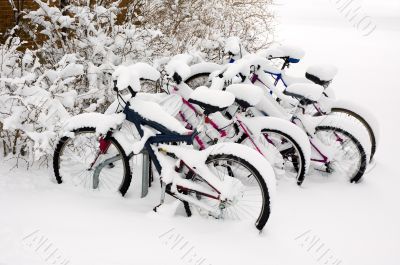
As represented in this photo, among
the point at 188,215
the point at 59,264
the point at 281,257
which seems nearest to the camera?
the point at 59,264

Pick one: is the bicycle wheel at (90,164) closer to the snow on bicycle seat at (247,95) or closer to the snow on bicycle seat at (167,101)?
the snow on bicycle seat at (167,101)

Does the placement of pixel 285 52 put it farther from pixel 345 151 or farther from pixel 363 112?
pixel 345 151

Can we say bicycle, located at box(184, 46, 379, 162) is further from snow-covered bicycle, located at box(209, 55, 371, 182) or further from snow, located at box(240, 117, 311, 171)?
snow, located at box(240, 117, 311, 171)

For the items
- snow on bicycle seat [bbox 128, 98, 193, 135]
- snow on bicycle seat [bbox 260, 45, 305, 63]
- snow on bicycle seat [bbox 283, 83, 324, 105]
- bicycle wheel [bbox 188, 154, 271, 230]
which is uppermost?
snow on bicycle seat [bbox 260, 45, 305, 63]

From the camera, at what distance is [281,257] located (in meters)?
3.04

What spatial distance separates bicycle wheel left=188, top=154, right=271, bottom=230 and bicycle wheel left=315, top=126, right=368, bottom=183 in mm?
1153

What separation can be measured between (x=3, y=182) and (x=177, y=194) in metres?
1.68

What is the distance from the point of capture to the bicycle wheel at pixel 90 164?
139 inches

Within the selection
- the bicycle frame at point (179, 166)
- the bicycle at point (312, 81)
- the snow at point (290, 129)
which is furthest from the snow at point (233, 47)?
the bicycle frame at point (179, 166)

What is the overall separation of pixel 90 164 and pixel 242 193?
4.72 ft

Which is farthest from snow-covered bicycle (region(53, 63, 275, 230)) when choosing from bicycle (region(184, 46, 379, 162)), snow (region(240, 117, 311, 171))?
bicycle (region(184, 46, 379, 162))


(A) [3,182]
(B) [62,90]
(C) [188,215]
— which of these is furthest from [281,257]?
(B) [62,90]

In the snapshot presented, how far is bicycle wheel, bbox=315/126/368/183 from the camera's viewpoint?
13.4 feet

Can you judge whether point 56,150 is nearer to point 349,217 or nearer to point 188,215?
point 188,215
